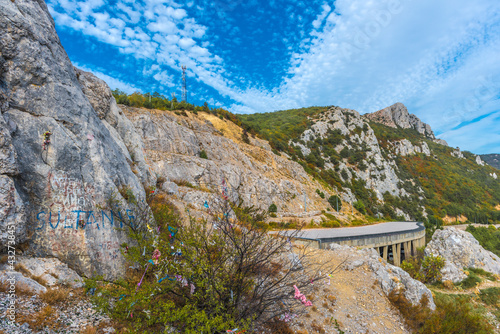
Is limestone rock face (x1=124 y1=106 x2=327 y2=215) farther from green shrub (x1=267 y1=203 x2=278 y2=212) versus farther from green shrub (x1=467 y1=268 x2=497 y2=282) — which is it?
green shrub (x1=467 y1=268 x2=497 y2=282)

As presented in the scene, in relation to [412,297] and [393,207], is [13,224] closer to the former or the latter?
[412,297]

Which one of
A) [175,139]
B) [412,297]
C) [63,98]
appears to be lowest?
[412,297]

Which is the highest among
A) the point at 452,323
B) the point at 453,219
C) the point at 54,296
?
the point at 54,296

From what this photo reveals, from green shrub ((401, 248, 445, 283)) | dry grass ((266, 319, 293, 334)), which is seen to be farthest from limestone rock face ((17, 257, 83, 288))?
green shrub ((401, 248, 445, 283))

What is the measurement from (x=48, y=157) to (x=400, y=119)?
6057 inches

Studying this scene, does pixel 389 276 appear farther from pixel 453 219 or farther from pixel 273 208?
pixel 453 219

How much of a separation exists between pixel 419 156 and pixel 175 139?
97.1 metres

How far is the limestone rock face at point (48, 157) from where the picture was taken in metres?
4.56

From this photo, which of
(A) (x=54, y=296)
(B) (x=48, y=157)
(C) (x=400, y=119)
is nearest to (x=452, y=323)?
(A) (x=54, y=296)

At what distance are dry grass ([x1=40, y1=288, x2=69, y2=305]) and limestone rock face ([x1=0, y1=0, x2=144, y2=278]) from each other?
2.66 ft

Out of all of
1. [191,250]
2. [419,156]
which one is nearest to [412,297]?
[191,250]

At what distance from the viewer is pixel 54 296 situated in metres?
3.89

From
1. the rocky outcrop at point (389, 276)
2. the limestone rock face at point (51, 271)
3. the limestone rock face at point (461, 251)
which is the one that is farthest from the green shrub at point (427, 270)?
the limestone rock face at point (51, 271)

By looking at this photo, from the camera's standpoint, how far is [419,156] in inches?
3415
